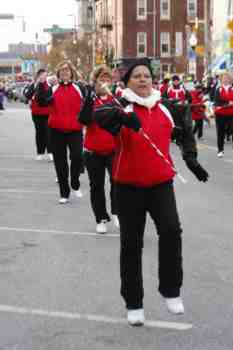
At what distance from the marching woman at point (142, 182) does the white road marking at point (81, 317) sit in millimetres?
134

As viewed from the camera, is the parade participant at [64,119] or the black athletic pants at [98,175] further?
the parade participant at [64,119]

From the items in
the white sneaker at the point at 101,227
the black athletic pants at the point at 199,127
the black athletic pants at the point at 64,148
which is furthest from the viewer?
the black athletic pants at the point at 199,127

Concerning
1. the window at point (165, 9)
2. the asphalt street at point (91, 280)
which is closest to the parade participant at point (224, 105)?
the asphalt street at point (91, 280)

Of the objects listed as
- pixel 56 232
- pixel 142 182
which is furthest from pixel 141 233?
pixel 56 232

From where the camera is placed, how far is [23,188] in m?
15.0

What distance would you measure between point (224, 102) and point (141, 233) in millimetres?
15685


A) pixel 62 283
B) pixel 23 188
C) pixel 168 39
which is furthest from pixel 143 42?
pixel 62 283

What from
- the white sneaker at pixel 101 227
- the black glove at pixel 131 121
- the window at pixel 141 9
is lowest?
the window at pixel 141 9

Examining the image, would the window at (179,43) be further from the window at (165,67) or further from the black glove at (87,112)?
the black glove at (87,112)

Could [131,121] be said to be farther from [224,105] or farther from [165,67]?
[165,67]

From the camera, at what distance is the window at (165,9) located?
8875 cm

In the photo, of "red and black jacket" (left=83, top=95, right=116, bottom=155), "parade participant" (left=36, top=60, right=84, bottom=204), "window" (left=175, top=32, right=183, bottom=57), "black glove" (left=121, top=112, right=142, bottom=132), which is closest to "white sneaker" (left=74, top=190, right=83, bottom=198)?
"parade participant" (left=36, top=60, right=84, bottom=204)

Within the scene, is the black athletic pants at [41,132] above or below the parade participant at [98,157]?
below

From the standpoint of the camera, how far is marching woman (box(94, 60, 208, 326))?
6.31 m
